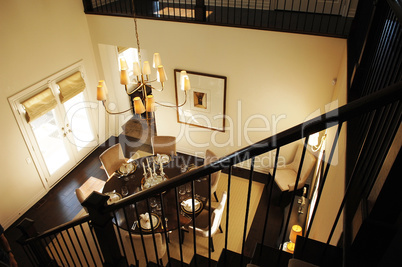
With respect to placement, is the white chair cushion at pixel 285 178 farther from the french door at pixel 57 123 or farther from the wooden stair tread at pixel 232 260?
the french door at pixel 57 123

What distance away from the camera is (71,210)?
5363 millimetres

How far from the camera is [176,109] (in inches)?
240

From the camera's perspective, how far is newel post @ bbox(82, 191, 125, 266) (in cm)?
196

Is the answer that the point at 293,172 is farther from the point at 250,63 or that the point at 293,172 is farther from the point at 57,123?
the point at 57,123

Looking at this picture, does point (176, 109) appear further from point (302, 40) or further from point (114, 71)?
point (302, 40)

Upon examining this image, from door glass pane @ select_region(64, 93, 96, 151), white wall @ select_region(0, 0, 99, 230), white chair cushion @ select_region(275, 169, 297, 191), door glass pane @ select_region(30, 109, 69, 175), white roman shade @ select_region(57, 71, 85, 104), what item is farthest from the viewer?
door glass pane @ select_region(64, 93, 96, 151)

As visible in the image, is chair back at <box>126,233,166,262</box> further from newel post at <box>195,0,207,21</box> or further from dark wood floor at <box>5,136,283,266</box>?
newel post at <box>195,0,207,21</box>

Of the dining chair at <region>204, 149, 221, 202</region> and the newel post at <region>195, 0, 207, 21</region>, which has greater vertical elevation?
the newel post at <region>195, 0, 207, 21</region>

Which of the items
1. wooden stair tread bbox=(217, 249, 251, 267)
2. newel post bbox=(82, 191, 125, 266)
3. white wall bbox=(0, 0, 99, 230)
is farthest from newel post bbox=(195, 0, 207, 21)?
wooden stair tread bbox=(217, 249, 251, 267)

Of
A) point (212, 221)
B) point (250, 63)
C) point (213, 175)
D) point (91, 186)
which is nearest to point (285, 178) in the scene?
point (213, 175)

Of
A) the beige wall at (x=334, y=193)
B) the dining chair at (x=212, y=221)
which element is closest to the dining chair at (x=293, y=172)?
the dining chair at (x=212, y=221)

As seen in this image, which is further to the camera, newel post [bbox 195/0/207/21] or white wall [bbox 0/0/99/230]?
newel post [bbox 195/0/207/21]

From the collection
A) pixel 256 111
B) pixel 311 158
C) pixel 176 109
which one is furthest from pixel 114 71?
pixel 311 158

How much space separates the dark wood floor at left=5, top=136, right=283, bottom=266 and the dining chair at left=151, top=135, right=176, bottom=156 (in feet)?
3.99
